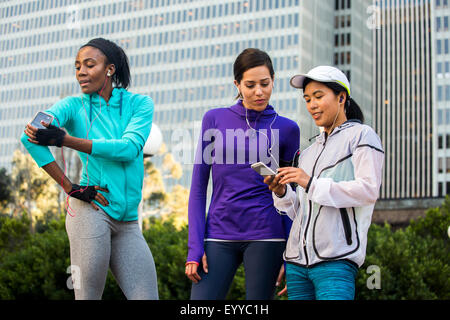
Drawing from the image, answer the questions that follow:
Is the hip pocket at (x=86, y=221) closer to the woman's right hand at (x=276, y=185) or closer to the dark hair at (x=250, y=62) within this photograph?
the woman's right hand at (x=276, y=185)

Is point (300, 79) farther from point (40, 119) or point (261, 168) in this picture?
point (40, 119)

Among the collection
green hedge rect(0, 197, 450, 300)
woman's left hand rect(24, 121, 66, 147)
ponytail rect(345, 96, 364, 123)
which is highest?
ponytail rect(345, 96, 364, 123)

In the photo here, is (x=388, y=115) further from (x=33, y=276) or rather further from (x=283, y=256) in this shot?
(x=283, y=256)

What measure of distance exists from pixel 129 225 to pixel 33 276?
10413 millimetres

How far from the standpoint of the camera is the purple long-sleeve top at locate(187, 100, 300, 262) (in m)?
3.56

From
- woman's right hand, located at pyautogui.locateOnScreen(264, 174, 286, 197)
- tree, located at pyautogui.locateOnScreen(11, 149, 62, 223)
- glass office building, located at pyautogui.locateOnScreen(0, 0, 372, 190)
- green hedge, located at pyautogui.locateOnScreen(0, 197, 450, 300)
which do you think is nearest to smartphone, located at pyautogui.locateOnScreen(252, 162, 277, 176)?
woman's right hand, located at pyautogui.locateOnScreen(264, 174, 286, 197)

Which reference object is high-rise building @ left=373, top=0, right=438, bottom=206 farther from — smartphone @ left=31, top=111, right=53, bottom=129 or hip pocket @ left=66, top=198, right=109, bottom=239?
smartphone @ left=31, top=111, right=53, bottom=129

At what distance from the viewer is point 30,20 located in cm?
9438

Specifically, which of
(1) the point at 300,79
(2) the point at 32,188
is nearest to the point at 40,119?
(1) the point at 300,79

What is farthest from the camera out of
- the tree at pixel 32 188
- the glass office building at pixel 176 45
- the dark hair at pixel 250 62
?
the glass office building at pixel 176 45

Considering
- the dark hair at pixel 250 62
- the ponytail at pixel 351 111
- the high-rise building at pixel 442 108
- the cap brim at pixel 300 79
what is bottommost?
the ponytail at pixel 351 111

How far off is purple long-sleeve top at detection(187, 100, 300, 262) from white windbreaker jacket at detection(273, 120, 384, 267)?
12.0 inches

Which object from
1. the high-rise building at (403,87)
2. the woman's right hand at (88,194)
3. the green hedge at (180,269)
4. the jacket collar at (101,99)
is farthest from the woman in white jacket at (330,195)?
the high-rise building at (403,87)

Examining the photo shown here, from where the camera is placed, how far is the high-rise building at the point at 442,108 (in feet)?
298
